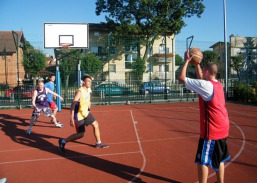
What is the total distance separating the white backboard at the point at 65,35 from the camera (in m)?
14.8

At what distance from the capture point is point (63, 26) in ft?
49.1

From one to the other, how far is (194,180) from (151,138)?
3163mm

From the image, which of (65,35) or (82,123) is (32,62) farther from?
(82,123)

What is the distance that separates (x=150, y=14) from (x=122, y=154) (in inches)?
1206

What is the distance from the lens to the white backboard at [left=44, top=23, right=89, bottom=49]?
1483cm

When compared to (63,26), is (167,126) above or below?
below

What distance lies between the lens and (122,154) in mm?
6172

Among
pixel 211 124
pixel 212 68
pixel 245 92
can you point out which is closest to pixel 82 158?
pixel 211 124

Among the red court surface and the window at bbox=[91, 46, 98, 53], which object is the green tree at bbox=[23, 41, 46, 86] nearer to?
the window at bbox=[91, 46, 98, 53]

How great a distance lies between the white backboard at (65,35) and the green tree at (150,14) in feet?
61.0

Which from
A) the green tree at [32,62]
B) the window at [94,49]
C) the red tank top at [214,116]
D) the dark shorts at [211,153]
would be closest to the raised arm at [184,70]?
the red tank top at [214,116]

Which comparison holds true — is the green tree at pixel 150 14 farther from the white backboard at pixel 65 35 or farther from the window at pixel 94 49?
the white backboard at pixel 65 35

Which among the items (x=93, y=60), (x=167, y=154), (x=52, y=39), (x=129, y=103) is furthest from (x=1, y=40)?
(x=167, y=154)

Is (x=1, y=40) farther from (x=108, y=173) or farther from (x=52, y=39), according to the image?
(x=108, y=173)
